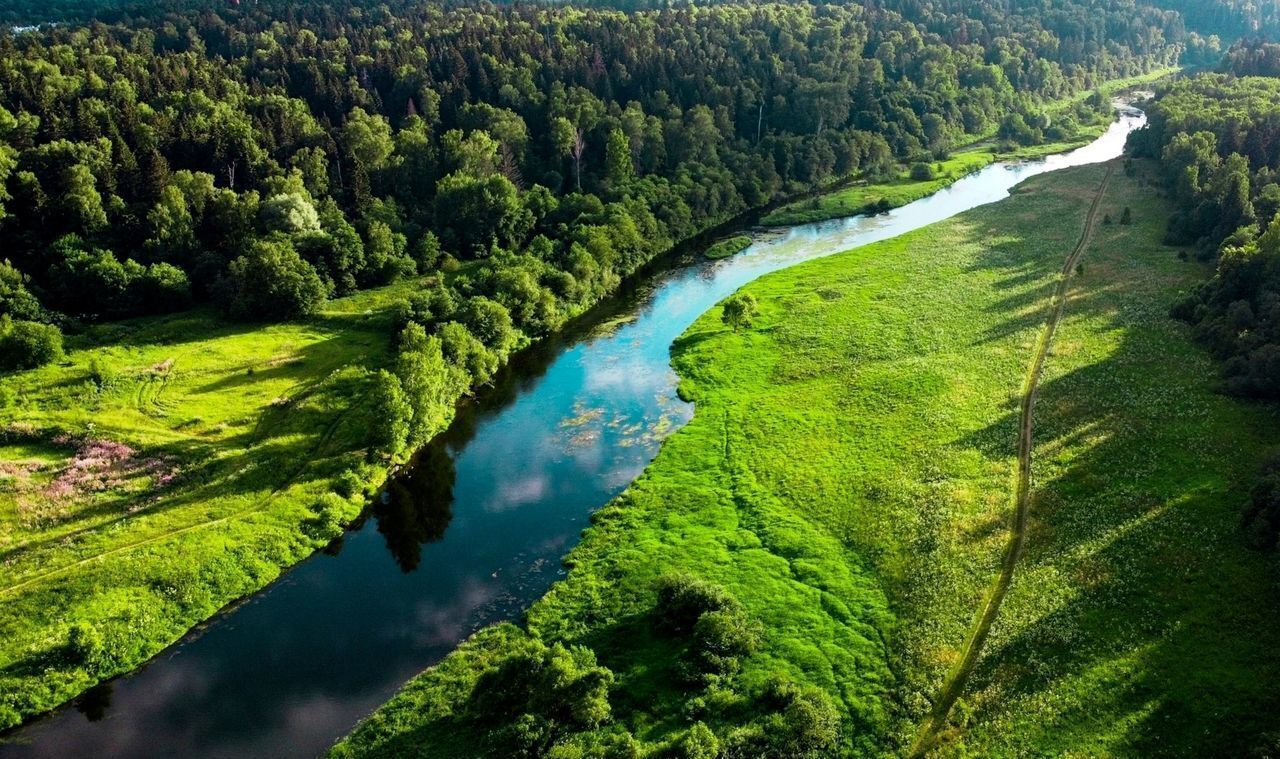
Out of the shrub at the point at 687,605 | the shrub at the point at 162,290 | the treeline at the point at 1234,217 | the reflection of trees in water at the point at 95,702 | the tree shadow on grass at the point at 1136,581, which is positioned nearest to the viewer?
the tree shadow on grass at the point at 1136,581

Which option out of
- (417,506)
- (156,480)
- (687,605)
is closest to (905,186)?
(417,506)

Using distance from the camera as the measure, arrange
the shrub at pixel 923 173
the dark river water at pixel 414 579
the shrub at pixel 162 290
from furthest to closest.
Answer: the shrub at pixel 923 173
the shrub at pixel 162 290
the dark river water at pixel 414 579

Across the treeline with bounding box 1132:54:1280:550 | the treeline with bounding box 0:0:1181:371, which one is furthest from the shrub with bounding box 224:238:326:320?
the treeline with bounding box 1132:54:1280:550

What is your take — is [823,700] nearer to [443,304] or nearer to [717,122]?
[443,304]

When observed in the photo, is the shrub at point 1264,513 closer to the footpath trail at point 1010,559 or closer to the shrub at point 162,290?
the footpath trail at point 1010,559

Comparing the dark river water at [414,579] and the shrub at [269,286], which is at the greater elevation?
the shrub at [269,286]

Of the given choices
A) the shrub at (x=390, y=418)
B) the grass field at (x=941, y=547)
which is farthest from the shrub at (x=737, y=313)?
the shrub at (x=390, y=418)
